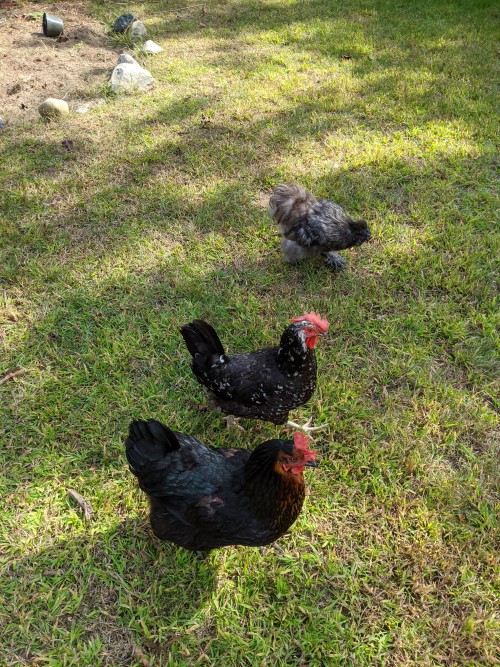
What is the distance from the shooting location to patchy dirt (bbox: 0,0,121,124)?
21.4 ft

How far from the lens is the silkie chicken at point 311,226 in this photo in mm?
3953

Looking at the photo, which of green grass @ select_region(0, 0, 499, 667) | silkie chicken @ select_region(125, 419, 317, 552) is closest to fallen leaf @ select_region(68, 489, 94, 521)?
green grass @ select_region(0, 0, 499, 667)

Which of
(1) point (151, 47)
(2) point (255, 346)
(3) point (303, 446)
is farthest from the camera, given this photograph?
(1) point (151, 47)

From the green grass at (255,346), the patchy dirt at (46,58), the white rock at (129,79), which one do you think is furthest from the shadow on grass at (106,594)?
the white rock at (129,79)

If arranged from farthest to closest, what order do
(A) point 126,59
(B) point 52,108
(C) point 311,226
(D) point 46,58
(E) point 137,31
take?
1. (E) point 137,31
2. (D) point 46,58
3. (A) point 126,59
4. (B) point 52,108
5. (C) point 311,226

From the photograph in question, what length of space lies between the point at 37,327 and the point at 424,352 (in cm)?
354

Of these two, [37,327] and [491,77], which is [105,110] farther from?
[491,77]

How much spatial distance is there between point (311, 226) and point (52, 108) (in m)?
4.67

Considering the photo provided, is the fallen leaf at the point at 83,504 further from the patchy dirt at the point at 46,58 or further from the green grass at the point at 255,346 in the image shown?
the patchy dirt at the point at 46,58

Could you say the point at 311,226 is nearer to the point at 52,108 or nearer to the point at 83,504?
the point at 83,504

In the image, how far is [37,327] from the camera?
3789mm

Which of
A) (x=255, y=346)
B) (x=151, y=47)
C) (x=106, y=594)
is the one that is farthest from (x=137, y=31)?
(x=106, y=594)

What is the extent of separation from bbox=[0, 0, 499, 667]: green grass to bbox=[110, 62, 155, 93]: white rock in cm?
29

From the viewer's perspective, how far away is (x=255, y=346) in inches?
143
